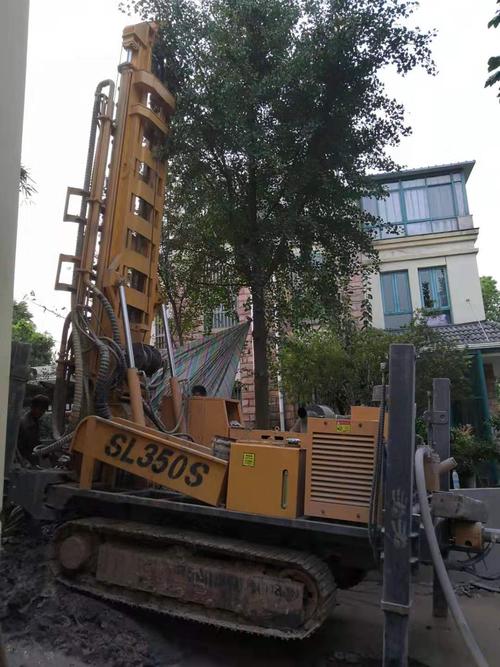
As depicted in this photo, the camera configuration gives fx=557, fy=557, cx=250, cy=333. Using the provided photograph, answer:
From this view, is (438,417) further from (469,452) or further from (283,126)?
(469,452)

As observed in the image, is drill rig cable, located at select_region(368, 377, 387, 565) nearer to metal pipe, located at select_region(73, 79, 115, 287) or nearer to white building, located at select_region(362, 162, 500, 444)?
metal pipe, located at select_region(73, 79, 115, 287)

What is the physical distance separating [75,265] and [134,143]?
1.59 metres

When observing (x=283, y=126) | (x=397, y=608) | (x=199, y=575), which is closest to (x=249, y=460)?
(x=199, y=575)

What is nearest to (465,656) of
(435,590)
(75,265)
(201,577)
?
(435,590)

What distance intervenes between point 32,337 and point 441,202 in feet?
59.7

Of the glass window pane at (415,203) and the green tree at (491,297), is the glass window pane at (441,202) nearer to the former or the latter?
the glass window pane at (415,203)

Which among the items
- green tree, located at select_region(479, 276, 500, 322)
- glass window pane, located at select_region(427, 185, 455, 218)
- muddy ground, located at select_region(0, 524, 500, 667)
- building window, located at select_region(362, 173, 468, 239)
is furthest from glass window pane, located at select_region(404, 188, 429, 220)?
muddy ground, located at select_region(0, 524, 500, 667)

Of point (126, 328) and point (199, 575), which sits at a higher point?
point (126, 328)

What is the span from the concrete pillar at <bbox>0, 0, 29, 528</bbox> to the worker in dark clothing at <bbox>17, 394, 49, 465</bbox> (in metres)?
4.85

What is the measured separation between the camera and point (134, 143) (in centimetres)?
639

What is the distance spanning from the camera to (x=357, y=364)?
11883mm

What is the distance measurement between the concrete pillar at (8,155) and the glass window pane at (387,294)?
16.6m

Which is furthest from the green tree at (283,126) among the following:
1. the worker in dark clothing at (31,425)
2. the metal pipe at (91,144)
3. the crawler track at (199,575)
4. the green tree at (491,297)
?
the green tree at (491,297)

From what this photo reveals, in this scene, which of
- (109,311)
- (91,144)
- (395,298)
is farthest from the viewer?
(395,298)
